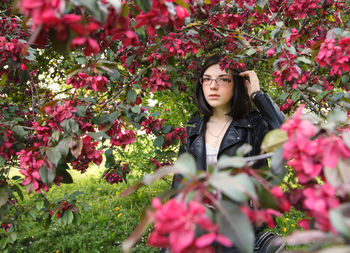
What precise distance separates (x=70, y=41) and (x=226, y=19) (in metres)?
1.26

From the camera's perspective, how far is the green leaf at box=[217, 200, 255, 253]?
449 millimetres

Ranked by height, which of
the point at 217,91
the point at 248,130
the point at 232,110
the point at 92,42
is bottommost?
the point at 248,130

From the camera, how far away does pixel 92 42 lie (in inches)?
23.5

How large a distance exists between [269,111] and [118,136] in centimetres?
87

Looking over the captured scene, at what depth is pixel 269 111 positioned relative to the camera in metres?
1.66

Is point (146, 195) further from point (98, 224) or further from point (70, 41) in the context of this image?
→ point (70, 41)

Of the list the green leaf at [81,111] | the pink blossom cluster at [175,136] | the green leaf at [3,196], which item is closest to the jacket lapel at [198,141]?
the pink blossom cluster at [175,136]

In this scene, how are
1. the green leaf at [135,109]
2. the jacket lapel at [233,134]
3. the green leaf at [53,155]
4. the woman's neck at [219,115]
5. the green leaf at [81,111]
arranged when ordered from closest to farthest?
1. the green leaf at [53,155]
2. the green leaf at [81,111]
3. the green leaf at [135,109]
4. the jacket lapel at [233,134]
5. the woman's neck at [219,115]

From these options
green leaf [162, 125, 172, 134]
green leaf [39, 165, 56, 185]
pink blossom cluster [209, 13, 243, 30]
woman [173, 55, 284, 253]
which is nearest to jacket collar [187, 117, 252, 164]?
woman [173, 55, 284, 253]

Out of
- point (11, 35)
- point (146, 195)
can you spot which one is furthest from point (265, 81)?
point (11, 35)

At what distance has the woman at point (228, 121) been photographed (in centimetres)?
180

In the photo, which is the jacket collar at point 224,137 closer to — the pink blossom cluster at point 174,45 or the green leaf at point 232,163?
the pink blossom cluster at point 174,45

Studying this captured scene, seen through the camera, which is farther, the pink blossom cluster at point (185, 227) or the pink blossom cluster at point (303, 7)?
the pink blossom cluster at point (303, 7)

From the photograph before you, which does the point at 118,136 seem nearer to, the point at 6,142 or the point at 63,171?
the point at 63,171
